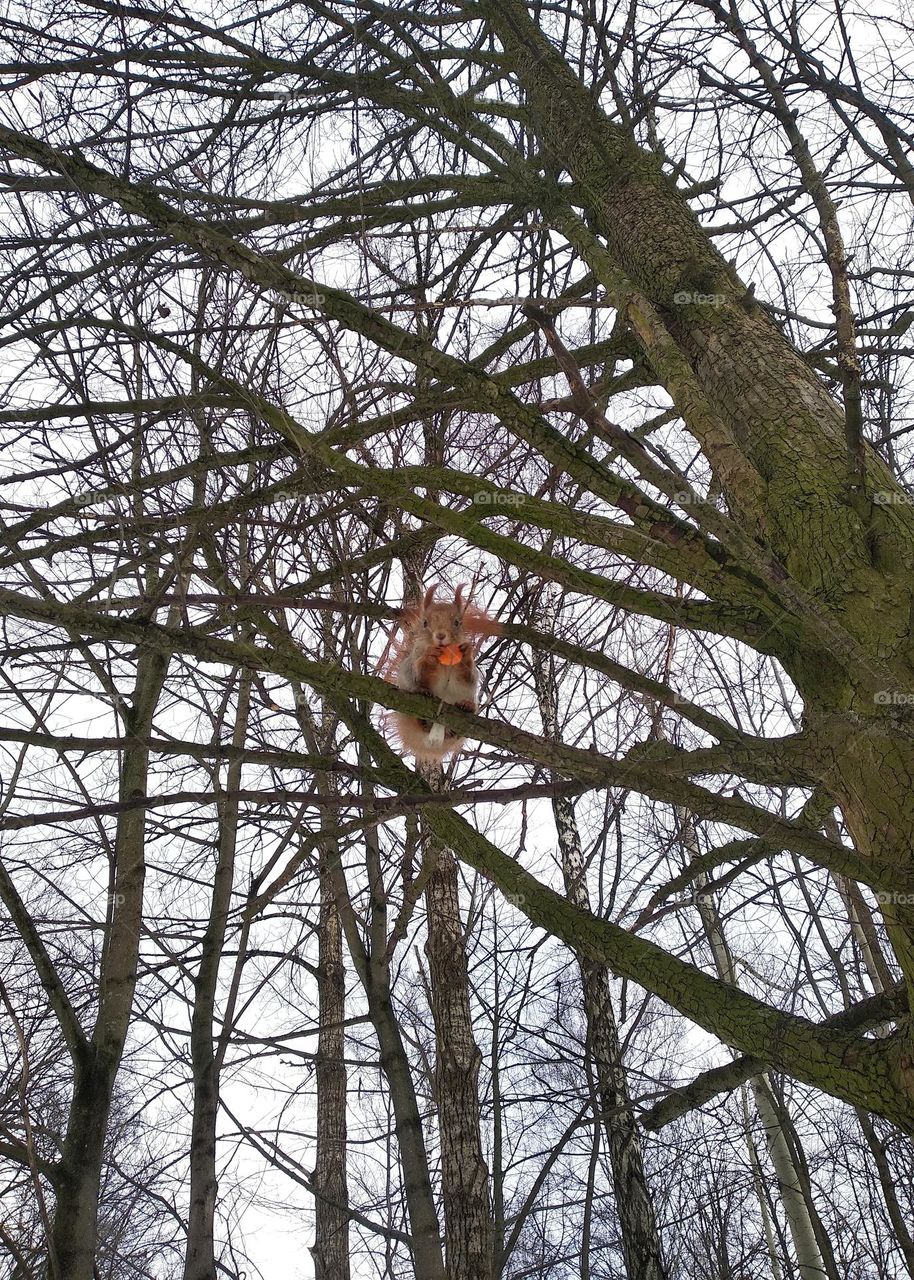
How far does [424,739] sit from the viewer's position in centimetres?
381

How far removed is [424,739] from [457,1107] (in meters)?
1.51

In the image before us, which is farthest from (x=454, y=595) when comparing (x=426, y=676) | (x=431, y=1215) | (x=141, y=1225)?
(x=141, y=1225)

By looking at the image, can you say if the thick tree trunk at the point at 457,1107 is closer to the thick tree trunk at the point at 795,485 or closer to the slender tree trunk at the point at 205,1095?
the slender tree trunk at the point at 205,1095

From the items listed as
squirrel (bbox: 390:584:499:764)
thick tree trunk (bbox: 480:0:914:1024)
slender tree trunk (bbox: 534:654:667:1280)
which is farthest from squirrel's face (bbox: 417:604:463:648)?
thick tree trunk (bbox: 480:0:914:1024)

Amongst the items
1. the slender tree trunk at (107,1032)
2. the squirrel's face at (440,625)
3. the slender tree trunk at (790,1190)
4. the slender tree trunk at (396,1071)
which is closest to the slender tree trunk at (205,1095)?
the slender tree trunk at (107,1032)

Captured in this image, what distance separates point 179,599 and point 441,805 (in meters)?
0.92

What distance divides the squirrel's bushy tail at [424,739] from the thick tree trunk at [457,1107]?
0.33m

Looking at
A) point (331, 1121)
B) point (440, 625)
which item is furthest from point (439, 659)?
point (331, 1121)

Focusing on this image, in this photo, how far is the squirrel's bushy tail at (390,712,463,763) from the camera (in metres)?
3.72

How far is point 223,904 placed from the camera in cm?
418

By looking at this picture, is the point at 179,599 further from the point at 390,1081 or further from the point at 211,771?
the point at 390,1081

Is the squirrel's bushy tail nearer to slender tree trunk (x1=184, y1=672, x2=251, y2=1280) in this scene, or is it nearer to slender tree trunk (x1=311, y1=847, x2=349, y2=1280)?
slender tree trunk (x1=184, y1=672, x2=251, y2=1280)

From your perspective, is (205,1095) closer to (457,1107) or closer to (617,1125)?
(457,1107)

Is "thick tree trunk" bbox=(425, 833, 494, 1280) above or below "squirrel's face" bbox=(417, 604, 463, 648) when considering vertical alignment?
below
